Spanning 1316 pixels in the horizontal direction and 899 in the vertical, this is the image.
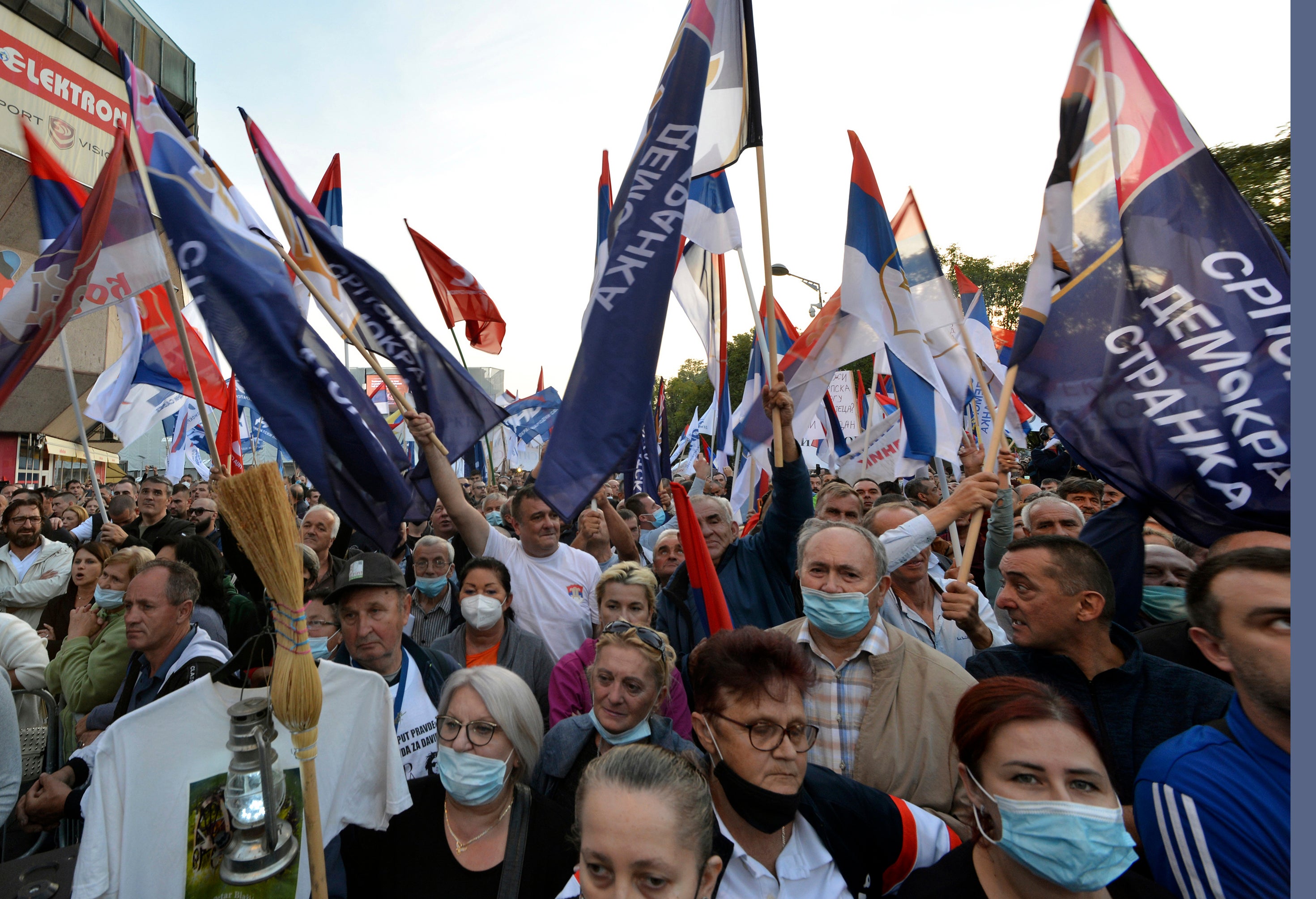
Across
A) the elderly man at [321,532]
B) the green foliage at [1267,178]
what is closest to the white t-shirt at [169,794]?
the elderly man at [321,532]

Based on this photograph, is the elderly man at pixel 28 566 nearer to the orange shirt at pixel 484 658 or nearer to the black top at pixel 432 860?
the orange shirt at pixel 484 658

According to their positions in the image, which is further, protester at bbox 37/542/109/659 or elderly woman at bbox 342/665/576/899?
protester at bbox 37/542/109/659

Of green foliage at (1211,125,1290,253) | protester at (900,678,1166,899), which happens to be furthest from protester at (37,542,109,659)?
green foliage at (1211,125,1290,253)

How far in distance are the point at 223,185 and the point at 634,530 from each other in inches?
178

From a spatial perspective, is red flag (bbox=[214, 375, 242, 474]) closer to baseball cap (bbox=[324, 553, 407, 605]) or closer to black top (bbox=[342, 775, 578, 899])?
baseball cap (bbox=[324, 553, 407, 605])

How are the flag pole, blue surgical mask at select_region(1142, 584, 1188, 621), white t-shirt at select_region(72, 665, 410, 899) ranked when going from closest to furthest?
white t-shirt at select_region(72, 665, 410, 899), blue surgical mask at select_region(1142, 584, 1188, 621), the flag pole

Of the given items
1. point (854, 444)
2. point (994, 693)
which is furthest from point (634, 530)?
point (994, 693)

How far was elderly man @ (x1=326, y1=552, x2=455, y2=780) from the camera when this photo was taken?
9.91ft

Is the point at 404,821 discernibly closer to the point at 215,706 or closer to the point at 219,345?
the point at 215,706

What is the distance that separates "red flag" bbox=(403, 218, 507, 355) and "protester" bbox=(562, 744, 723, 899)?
5229 mm

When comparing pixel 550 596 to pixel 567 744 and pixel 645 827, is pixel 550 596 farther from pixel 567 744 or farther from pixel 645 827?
pixel 645 827

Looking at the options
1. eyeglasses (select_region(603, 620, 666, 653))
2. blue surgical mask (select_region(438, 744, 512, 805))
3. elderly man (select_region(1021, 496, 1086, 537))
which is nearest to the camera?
blue surgical mask (select_region(438, 744, 512, 805))

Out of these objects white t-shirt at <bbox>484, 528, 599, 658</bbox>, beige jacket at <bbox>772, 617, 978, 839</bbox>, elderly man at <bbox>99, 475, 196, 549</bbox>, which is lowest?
beige jacket at <bbox>772, 617, 978, 839</bbox>

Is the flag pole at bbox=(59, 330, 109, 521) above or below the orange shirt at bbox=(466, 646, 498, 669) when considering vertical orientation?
above
